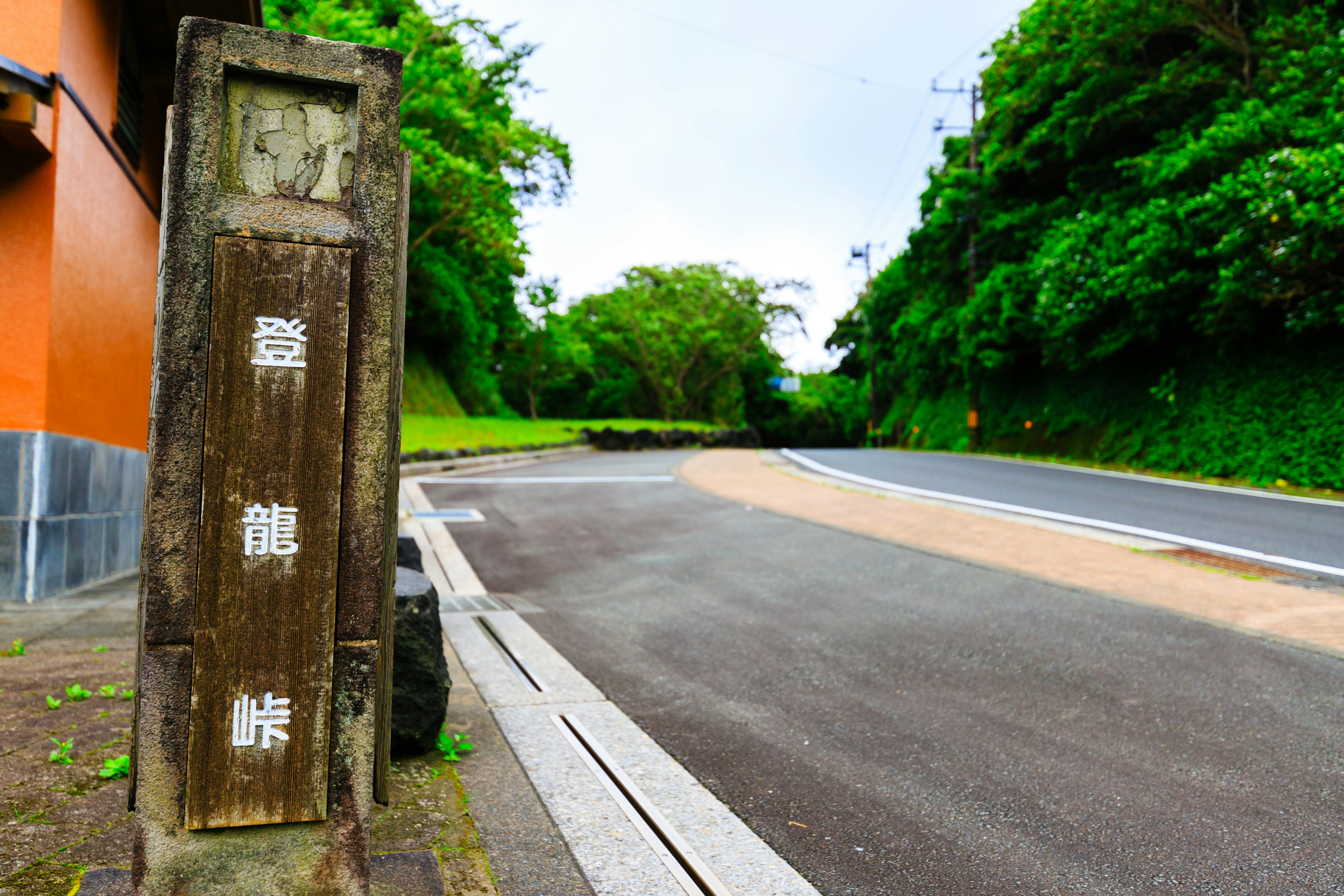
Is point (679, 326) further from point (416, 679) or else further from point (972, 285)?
point (416, 679)

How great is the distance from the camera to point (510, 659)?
4.80m

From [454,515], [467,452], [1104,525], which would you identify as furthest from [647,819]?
[467,452]

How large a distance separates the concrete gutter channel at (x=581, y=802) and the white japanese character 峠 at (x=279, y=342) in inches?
65.5

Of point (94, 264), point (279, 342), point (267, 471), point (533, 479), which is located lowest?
point (533, 479)

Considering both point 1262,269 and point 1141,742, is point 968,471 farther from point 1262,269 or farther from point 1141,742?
point 1141,742

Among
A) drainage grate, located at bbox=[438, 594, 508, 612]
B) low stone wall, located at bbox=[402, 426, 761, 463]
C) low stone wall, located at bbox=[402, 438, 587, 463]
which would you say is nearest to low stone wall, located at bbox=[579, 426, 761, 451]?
low stone wall, located at bbox=[402, 426, 761, 463]

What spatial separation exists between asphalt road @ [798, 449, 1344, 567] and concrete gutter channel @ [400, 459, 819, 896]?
22.4 feet

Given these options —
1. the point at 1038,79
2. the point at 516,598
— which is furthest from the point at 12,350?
the point at 1038,79

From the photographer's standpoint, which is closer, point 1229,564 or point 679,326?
point 1229,564

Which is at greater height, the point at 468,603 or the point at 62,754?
the point at 62,754

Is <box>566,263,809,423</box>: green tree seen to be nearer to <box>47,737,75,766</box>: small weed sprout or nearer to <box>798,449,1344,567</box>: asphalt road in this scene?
<box>798,449,1344,567</box>: asphalt road

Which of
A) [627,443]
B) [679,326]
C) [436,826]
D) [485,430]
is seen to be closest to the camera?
[436,826]

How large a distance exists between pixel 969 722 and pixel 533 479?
1191 centimetres

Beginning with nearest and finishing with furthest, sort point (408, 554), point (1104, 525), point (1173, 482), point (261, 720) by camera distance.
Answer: point (261, 720)
point (408, 554)
point (1104, 525)
point (1173, 482)
